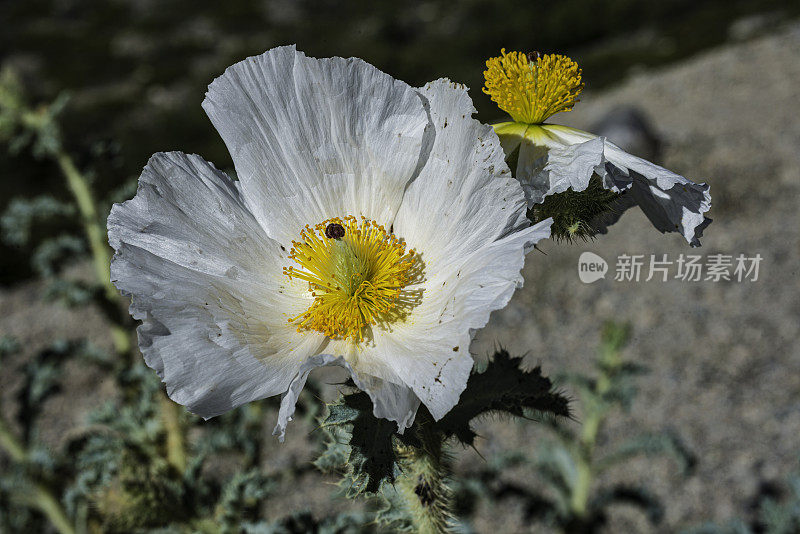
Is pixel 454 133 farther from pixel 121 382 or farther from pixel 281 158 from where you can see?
pixel 121 382

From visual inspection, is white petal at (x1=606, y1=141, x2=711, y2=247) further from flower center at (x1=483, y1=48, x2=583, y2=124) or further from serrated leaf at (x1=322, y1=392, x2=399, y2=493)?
serrated leaf at (x1=322, y1=392, x2=399, y2=493)

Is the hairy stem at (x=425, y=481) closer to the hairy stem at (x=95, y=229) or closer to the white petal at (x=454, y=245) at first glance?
the white petal at (x=454, y=245)

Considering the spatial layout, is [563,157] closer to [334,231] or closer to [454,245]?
[454,245]

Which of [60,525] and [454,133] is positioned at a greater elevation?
[454,133]

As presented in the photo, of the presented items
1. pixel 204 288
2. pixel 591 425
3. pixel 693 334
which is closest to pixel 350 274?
pixel 204 288

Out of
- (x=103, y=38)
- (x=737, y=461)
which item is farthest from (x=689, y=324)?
(x=103, y=38)
